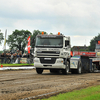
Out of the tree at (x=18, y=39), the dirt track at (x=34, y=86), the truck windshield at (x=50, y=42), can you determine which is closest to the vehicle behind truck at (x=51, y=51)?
the truck windshield at (x=50, y=42)

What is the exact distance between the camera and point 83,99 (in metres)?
7.23

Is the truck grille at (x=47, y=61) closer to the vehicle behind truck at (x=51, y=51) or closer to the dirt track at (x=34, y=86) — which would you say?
the vehicle behind truck at (x=51, y=51)

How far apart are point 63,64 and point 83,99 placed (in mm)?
11368

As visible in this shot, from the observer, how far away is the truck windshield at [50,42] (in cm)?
1842

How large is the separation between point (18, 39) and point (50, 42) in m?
88.0

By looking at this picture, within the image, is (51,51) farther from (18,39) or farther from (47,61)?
(18,39)

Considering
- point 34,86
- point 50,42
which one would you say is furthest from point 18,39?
point 34,86

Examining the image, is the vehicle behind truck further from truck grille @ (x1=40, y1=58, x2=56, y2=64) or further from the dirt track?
the dirt track

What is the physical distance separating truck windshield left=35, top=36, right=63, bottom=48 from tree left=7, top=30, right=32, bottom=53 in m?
83.6

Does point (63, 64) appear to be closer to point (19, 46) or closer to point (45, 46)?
point (45, 46)

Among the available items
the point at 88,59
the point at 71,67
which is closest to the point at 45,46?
the point at 71,67

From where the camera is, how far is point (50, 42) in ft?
60.8

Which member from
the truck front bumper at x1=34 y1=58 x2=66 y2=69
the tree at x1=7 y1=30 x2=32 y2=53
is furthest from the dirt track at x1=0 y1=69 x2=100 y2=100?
the tree at x1=7 y1=30 x2=32 y2=53

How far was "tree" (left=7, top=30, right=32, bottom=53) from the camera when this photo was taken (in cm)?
10312
